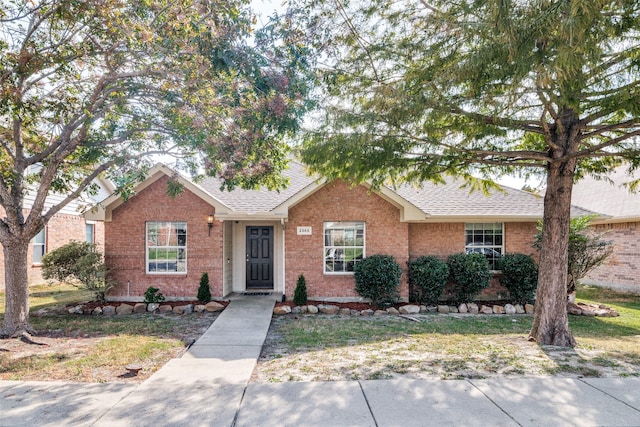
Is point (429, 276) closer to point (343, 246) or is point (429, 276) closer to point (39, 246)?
point (343, 246)

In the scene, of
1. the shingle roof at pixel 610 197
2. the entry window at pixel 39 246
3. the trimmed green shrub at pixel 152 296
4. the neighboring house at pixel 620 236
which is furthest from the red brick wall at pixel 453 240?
the entry window at pixel 39 246

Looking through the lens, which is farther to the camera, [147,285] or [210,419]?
[147,285]

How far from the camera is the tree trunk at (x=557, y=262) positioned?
7.14 meters

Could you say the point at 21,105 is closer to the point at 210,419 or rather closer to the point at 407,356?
the point at 210,419

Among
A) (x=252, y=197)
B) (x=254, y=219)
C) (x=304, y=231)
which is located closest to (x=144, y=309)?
(x=254, y=219)

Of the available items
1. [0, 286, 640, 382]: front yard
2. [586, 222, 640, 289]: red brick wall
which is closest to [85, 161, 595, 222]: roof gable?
[0, 286, 640, 382]: front yard

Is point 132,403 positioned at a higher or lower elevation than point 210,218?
lower

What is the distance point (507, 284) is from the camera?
37.5ft

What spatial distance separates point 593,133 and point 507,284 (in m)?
5.86

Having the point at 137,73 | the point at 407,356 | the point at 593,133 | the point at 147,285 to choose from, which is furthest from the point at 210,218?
the point at 593,133

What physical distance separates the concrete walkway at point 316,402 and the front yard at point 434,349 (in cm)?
42

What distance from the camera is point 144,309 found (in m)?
10.6

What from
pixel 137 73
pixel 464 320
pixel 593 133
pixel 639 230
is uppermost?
pixel 137 73

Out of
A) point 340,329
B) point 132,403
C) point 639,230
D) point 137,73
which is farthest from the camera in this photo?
point 639,230
